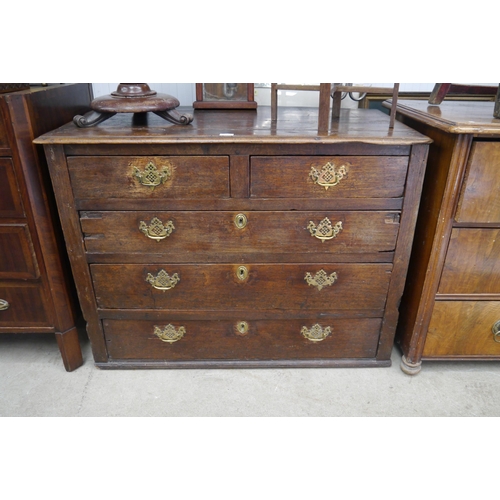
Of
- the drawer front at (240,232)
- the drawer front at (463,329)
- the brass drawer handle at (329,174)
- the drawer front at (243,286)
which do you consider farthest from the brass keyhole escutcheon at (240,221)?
the drawer front at (463,329)

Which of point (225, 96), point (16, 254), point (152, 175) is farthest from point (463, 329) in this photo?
point (16, 254)

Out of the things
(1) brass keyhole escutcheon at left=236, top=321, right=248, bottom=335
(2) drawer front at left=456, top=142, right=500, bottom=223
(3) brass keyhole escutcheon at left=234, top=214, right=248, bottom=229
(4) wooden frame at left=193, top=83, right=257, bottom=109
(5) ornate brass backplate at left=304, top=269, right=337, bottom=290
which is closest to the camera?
(2) drawer front at left=456, top=142, right=500, bottom=223

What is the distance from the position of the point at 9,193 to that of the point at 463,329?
Result: 1662mm

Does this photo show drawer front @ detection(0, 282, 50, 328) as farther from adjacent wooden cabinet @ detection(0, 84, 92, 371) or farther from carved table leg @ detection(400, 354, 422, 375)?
carved table leg @ detection(400, 354, 422, 375)

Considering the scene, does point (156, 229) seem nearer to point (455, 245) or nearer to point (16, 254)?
point (16, 254)

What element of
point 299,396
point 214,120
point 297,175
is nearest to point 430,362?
point 299,396

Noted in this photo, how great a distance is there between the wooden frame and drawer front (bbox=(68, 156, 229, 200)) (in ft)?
1.96

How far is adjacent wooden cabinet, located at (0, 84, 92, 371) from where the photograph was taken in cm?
127

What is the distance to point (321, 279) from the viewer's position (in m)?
1.45

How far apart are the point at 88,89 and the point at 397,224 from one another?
1396 millimetres

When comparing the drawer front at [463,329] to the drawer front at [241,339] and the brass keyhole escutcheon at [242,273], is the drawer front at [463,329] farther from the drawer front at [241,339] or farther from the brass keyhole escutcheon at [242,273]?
the brass keyhole escutcheon at [242,273]

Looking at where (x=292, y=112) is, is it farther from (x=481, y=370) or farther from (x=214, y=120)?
(x=481, y=370)

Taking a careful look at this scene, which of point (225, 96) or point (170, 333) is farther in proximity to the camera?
point (225, 96)

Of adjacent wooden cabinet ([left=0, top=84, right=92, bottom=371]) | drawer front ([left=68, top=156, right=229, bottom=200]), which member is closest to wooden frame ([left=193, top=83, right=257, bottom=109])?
adjacent wooden cabinet ([left=0, top=84, right=92, bottom=371])
